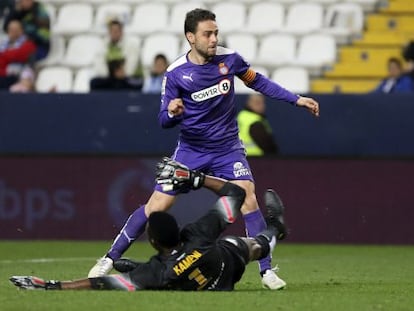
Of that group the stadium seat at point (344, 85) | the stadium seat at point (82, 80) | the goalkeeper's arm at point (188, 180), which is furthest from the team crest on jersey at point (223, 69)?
the stadium seat at point (82, 80)

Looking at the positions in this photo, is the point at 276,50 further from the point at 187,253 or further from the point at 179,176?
the point at 187,253

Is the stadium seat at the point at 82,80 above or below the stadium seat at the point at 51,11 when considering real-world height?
below

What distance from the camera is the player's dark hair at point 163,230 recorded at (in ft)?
29.2

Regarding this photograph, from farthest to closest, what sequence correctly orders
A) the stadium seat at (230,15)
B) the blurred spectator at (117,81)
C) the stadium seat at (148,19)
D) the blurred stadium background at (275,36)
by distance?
the stadium seat at (148,19) → the stadium seat at (230,15) → the blurred stadium background at (275,36) → the blurred spectator at (117,81)

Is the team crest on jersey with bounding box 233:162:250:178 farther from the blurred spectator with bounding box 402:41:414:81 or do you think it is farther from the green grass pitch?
the blurred spectator with bounding box 402:41:414:81

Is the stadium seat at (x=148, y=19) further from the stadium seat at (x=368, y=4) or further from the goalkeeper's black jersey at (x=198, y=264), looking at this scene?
the goalkeeper's black jersey at (x=198, y=264)

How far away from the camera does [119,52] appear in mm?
17891

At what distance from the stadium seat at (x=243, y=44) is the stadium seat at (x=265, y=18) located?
1.10 ft

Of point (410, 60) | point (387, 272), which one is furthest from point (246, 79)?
point (410, 60)

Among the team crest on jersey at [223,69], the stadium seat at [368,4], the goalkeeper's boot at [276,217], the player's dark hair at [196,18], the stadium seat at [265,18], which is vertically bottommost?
the goalkeeper's boot at [276,217]

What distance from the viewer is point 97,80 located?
17734 millimetres

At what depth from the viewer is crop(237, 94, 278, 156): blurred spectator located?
16625 millimetres

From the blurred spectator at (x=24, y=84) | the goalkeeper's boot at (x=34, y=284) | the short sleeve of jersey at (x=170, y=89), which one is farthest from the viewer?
the blurred spectator at (x=24, y=84)

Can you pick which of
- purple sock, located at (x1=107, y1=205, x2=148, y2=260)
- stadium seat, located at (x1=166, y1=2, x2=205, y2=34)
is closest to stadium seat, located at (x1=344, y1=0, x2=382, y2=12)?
stadium seat, located at (x1=166, y1=2, x2=205, y2=34)
